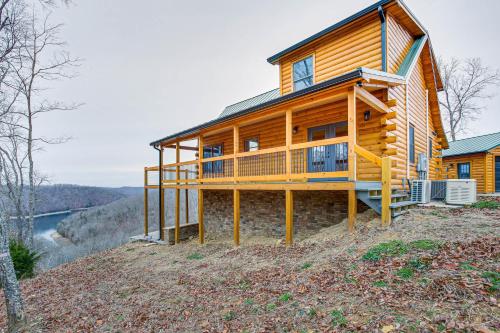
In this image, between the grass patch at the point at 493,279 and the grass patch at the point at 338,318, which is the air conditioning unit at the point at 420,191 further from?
the grass patch at the point at 338,318

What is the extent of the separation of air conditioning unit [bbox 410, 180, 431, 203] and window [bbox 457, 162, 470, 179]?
36.2 ft

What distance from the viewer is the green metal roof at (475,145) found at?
14891 millimetres

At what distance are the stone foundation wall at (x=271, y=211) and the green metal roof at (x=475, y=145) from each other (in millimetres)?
12636

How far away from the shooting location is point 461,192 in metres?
8.15

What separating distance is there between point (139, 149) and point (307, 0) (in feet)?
79.3

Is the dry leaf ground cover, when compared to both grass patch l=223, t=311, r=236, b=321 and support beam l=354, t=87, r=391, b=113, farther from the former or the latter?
support beam l=354, t=87, r=391, b=113

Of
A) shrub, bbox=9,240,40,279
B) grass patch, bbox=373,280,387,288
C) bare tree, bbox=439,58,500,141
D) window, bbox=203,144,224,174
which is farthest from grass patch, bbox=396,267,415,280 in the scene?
bare tree, bbox=439,58,500,141

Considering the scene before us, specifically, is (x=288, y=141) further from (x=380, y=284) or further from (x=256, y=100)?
(x=256, y=100)

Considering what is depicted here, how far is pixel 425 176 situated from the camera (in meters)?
9.85

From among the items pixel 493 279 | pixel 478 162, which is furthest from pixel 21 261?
pixel 478 162

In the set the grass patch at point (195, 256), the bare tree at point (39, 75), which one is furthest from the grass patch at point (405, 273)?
the bare tree at point (39, 75)

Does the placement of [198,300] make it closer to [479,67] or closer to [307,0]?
[307,0]

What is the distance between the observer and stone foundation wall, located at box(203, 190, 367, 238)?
8.29 metres

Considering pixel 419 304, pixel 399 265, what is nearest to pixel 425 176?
pixel 399 265
